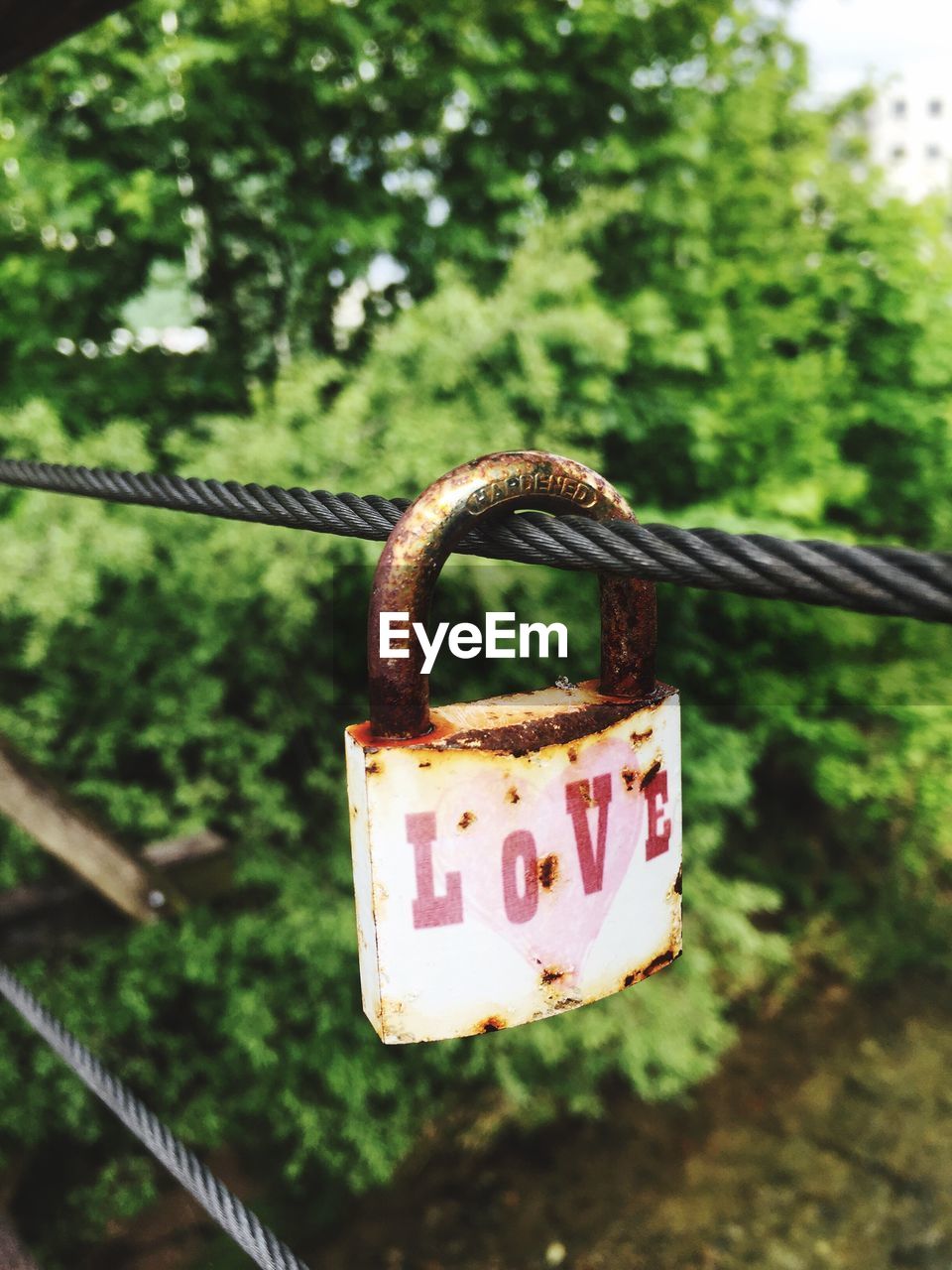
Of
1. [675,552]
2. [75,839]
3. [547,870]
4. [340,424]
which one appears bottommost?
[75,839]

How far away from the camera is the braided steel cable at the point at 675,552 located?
464mm

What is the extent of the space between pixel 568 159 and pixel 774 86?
7.16ft

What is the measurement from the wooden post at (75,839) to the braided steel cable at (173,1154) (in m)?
1.00

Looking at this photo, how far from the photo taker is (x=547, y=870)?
2.43 feet

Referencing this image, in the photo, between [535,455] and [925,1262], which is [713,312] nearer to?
[535,455]

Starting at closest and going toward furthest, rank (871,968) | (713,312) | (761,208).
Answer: (713,312) → (761,208) → (871,968)

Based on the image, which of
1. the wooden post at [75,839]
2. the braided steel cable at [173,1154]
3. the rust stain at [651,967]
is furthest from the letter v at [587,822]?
the wooden post at [75,839]

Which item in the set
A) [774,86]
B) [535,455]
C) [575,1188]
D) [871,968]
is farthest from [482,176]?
[871,968]

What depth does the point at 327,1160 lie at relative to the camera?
3.96 meters

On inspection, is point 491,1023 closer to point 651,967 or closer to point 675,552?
point 651,967

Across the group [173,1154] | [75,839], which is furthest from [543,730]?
[75,839]

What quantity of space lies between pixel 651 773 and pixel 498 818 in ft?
0.56

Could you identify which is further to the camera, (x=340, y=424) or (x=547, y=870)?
(x=340, y=424)

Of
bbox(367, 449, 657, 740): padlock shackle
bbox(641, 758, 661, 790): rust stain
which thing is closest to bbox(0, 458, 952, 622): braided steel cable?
bbox(367, 449, 657, 740): padlock shackle
